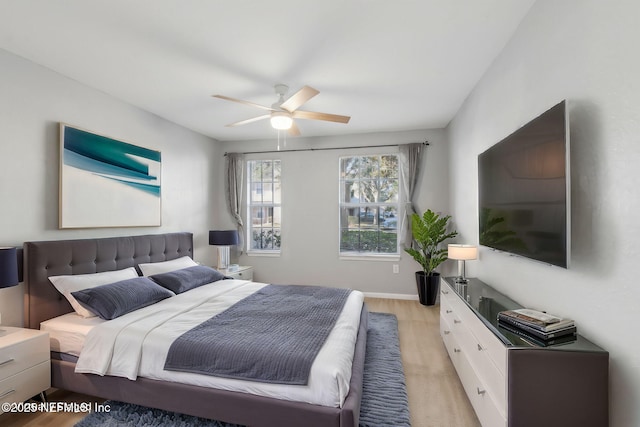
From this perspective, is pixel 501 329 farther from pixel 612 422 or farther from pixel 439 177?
pixel 439 177

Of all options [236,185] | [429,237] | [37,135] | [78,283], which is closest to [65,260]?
[78,283]

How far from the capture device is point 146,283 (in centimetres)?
270

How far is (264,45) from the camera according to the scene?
2201 millimetres

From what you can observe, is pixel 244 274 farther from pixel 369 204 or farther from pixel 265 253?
pixel 369 204

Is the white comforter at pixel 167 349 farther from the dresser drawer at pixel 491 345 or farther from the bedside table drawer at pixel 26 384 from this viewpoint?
the dresser drawer at pixel 491 345

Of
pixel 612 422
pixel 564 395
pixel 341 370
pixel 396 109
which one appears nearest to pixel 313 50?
pixel 396 109

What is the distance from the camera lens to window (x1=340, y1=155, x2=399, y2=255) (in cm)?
465

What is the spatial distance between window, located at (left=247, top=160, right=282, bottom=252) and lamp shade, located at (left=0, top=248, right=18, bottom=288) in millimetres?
3233

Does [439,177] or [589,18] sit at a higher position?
[589,18]

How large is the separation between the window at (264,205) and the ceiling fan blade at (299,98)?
234 cm

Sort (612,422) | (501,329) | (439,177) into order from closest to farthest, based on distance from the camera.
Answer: (612,422)
(501,329)
(439,177)

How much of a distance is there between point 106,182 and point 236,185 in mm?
2153

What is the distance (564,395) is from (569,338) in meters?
0.26

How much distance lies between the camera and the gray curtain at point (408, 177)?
4.37m
